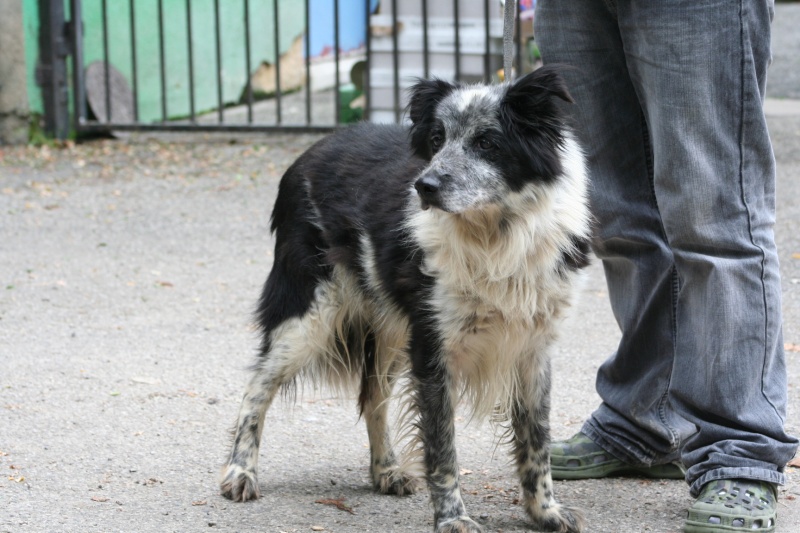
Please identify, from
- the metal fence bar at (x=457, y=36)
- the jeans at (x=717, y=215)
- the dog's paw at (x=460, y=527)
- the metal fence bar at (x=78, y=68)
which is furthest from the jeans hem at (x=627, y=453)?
the metal fence bar at (x=78, y=68)

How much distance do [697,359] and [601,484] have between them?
0.71 metres

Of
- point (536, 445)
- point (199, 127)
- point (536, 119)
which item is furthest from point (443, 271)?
point (199, 127)

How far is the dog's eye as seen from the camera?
307cm

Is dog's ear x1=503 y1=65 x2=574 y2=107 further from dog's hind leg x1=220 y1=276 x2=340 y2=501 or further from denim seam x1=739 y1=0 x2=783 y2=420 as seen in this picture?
dog's hind leg x1=220 y1=276 x2=340 y2=501

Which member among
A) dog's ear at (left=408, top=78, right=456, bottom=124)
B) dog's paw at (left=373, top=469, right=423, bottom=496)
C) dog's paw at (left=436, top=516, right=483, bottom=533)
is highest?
dog's ear at (left=408, top=78, right=456, bottom=124)

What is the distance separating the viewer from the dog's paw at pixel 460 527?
121 inches

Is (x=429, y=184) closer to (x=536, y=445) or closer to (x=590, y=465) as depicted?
(x=536, y=445)

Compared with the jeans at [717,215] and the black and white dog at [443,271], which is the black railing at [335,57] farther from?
the jeans at [717,215]

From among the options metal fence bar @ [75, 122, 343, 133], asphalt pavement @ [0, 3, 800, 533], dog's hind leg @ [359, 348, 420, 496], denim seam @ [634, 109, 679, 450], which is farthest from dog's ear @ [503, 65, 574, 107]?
metal fence bar @ [75, 122, 343, 133]

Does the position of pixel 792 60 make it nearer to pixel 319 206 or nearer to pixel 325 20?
pixel 325 20

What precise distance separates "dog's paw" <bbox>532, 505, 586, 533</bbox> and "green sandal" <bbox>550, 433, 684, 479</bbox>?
39cm

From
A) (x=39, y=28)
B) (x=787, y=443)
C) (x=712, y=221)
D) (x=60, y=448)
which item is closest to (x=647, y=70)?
(x=712, y=221)

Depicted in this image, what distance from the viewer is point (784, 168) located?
27.7 feet

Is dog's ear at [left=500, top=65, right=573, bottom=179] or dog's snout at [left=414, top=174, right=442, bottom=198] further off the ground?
dog's ear at [left=500, top=65, right=573, bottom=179]
